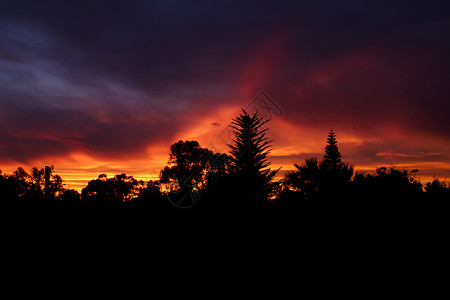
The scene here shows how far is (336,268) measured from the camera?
662 centimetres

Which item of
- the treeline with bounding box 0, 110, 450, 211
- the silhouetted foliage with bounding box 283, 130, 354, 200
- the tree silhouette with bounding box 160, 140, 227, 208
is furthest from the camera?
the silhouetted foliage with bounding box 283, 130, 354, 200

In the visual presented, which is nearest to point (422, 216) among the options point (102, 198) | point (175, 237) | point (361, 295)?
point (361, 295)

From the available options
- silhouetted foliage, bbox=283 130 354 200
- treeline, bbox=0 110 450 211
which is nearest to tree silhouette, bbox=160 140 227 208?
treeline, bbox=0 110 450 211

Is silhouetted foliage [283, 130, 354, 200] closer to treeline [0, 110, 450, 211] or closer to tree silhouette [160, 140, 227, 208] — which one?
treeline [0, 110, 450, 211]

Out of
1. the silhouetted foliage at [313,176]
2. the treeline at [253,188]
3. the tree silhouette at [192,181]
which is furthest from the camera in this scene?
the silhouetted foliage at [313,176]

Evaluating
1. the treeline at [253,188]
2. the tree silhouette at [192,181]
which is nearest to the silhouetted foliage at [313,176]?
the treeline at [253,188]

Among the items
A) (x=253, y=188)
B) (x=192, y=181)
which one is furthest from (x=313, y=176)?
(x=192, y=181)

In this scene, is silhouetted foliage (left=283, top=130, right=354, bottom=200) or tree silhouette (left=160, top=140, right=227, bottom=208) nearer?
tree silhouette (left=160, top=140, right=227, bottom=208)

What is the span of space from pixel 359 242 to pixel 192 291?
13.8ft

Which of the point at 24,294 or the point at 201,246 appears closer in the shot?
the point at 24,294

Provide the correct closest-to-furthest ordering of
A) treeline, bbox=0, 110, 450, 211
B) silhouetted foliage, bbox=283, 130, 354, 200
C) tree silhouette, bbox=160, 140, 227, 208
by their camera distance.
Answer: treeline, bbox=0, 110, 450, 211 → tree silhouette, bbox=160, 140, 227, 208 → silhouetted foliage, bbox=283, 130, 354, 200

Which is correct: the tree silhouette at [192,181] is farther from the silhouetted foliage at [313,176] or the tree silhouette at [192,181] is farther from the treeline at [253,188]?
the silhouetted foliage at [313,176]

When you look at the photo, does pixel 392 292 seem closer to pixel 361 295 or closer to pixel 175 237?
pixel 361 295

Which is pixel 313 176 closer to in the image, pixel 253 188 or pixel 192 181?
pixel 253 188
